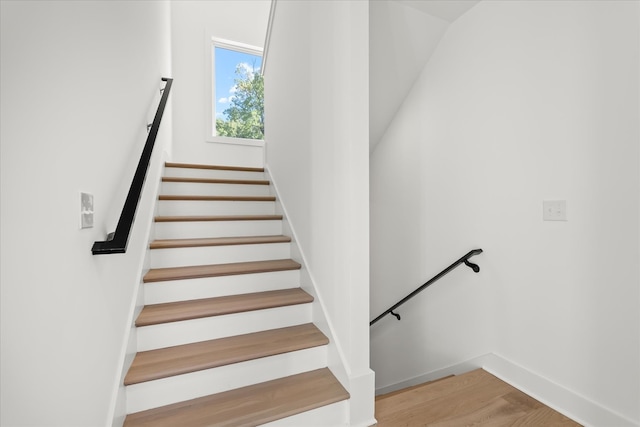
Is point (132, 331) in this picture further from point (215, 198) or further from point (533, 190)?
point (533, 190)

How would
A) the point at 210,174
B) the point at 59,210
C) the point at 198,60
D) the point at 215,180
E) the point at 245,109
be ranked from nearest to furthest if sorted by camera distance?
the point at 59,210 < the point at 215,180 < the point at 210,174 < the point at 198,60 < the point at 245,109

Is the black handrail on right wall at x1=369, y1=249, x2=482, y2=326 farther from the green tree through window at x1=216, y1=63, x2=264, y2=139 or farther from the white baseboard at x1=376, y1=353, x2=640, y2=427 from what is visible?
the green tree through window at x1=216, y1=63, x2=264, y2=139

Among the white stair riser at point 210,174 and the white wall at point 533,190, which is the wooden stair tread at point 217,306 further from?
the white stair riser at point 210,174

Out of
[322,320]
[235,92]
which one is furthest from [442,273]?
[235,92]

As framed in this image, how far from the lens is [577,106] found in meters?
1.42

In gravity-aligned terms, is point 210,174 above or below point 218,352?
above

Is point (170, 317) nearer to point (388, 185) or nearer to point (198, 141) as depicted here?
point (388, 185)

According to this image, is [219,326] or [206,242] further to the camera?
[206,242]

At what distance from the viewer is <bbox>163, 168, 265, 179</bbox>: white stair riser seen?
9.56 feet

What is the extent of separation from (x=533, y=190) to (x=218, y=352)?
186cm

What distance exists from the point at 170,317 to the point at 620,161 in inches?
87.7

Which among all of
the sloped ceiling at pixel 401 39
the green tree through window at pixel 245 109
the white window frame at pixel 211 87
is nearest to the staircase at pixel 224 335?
the sloped ceiling at pixel 401 39

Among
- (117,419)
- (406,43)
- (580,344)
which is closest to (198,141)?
Result: (406,43)

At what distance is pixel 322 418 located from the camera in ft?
4.49
